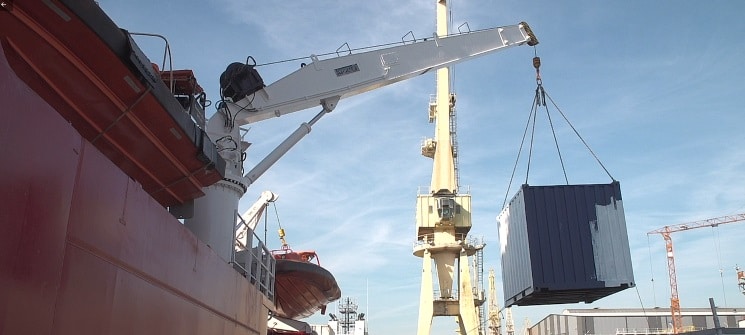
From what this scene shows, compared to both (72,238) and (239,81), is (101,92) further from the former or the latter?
(239,81)

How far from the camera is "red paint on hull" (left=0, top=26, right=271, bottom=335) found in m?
3.55

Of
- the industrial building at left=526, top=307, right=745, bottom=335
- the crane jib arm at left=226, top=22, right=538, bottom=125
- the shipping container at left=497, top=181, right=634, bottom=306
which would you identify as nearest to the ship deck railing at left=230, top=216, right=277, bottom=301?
the crane jib arm at left=226, top=22, right=538, bottom=125

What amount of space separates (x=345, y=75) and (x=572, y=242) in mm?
6728

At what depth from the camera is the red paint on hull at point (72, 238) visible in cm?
355

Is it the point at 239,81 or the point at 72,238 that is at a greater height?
the point at 239,81

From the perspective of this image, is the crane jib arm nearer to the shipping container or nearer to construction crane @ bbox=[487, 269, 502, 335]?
the shipping container

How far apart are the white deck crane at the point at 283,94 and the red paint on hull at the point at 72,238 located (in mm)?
3794

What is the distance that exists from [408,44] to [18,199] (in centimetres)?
1341

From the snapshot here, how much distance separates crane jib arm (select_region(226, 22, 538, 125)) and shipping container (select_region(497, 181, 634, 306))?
5102mm

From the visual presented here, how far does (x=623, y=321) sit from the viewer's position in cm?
7606

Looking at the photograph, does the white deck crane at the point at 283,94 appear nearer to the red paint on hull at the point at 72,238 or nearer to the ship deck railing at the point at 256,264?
the ship deck railing at the point at 256,264

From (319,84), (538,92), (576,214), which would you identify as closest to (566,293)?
(576,214)

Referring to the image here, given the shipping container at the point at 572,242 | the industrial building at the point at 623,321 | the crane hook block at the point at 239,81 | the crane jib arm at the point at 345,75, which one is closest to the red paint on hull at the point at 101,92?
the crane hook block at the point at 239,81

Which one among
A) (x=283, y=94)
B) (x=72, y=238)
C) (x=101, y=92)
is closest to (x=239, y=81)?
(x=283, y=94)
